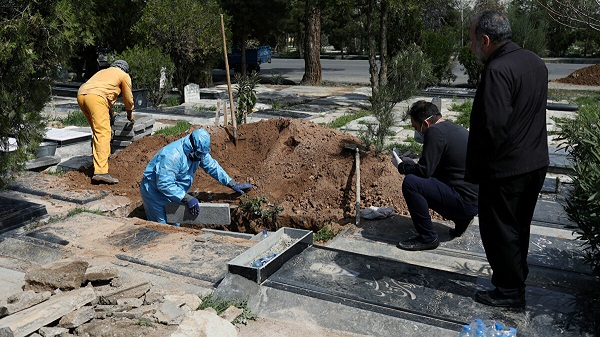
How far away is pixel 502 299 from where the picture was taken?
3729 mm

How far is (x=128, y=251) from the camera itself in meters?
4.95

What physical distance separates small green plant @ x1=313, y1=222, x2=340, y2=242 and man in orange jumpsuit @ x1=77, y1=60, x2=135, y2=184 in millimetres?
3077

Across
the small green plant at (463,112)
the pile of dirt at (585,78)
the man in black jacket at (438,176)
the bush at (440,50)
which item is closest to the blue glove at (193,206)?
Result: the man in black jacket at (438,176)

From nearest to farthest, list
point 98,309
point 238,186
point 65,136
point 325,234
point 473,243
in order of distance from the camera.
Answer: point 98,309
point 473,243
point 325,234
point 238,186
point 65,136

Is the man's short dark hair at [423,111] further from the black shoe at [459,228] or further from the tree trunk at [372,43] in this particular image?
the tree trunk at [372,43]

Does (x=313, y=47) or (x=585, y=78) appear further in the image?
(x=585, y=78)

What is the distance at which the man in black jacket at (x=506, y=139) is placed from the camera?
11.0ft

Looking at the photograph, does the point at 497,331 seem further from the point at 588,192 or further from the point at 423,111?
the point at 423,111

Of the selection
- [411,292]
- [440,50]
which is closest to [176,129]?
[411,292]

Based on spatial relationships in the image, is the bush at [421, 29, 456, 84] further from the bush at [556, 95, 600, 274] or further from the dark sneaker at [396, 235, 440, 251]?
the bush at [556, 95, 600, 274]

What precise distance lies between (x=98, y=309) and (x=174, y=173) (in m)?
2.42

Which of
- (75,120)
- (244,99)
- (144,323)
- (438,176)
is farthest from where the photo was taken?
(75,120)

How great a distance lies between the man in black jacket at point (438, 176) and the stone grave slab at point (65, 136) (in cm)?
613

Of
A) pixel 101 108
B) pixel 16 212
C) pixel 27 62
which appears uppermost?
pixel 27 62
